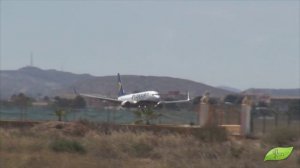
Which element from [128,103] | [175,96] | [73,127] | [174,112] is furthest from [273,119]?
[128,103]

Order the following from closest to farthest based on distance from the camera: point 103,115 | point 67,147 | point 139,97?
point 67,147 < point 139,97 < point 103,115

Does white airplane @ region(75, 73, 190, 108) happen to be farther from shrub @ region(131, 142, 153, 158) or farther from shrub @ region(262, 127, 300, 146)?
shrub @ region(262, 127, 300, 146)

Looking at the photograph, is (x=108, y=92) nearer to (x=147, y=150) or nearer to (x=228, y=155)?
(x=147, y=150)

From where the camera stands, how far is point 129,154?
2817 cm

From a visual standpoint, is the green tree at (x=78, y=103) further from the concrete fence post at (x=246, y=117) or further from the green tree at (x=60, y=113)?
the concrete fence post at (x=246, y=117)

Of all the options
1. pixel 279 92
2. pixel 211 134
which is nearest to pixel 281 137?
pixel 211 134

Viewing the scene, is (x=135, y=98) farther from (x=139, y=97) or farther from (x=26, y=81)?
(x=26, y=81)

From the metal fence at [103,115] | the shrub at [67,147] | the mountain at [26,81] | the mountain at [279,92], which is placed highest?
the mountain at [26,81]

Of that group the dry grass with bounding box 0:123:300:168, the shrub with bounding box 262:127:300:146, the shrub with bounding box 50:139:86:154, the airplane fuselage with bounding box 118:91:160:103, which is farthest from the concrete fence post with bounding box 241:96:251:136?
the shrub with bounding box 50:139:86:154

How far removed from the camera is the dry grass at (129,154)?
2191cm

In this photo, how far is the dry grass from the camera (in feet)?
71.9

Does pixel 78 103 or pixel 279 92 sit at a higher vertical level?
pixel 279 92

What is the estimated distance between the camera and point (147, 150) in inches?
1184

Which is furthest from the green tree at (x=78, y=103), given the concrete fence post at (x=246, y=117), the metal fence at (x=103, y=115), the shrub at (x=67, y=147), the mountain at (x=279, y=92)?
the shrub at (x=67, y=147)
